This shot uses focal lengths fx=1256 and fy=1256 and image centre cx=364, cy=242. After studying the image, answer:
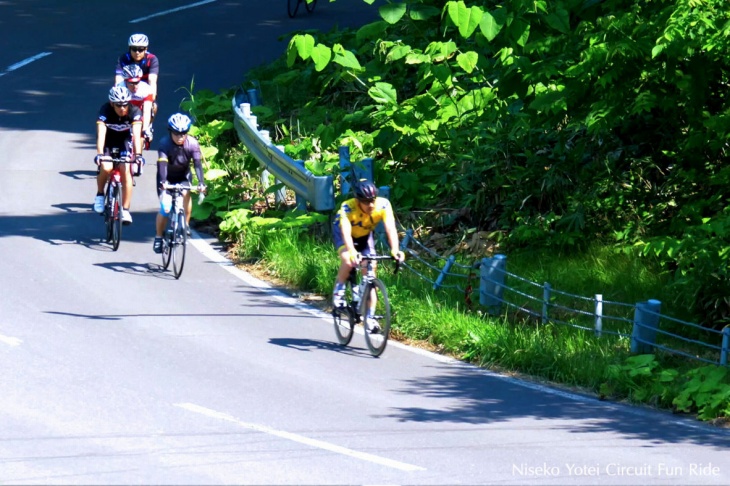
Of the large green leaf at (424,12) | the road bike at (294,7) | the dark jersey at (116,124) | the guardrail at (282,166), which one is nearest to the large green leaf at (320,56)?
the large green leaf at (424,12)

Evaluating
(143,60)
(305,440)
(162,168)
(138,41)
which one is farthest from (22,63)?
(305,440)

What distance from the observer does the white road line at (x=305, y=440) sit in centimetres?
838

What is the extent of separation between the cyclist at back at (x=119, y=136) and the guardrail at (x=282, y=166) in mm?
1647

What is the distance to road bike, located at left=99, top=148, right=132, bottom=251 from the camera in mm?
14812

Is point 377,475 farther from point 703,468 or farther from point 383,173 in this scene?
point 383,173

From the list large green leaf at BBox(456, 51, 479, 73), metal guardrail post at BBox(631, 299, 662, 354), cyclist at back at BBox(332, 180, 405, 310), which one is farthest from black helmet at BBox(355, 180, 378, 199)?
large green leaf at BBox(456, 51, 479, 73)

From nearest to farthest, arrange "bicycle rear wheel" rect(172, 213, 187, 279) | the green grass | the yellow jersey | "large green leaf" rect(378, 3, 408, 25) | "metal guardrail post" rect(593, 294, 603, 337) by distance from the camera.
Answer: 1. the green grass
2. "metal guardrail post" rect(593, 294, 603, 337)
3. the yellow jersey
4. "large green leaf" rect(378, 3, 408, 25)
5. "bicycle rear wheel" rect(172, 213, 187, 279)

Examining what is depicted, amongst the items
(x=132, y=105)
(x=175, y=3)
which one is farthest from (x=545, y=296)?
(x=175, y=3)

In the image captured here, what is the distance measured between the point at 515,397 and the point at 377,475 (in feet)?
8.16

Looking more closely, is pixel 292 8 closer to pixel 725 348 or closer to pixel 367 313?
pixel 367 313

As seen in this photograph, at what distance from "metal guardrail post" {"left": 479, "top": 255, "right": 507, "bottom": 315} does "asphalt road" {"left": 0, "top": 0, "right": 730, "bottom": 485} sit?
3.70 ft

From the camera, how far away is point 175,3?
100 ft

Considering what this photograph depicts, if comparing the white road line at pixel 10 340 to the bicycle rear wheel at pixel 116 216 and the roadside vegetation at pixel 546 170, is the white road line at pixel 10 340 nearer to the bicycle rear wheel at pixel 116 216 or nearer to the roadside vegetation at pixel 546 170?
the bicycle rear wheel at pixel 116 216

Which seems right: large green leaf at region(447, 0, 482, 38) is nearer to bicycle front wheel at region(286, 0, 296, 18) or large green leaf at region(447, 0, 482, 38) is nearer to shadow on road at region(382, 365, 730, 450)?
shadow on road at region(382, 365, 730, 450)
